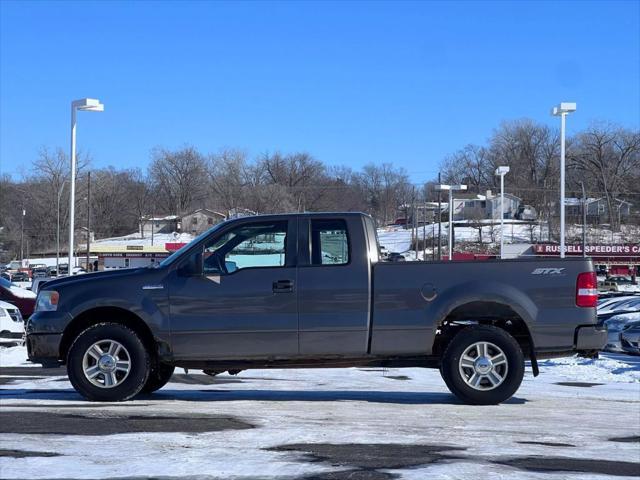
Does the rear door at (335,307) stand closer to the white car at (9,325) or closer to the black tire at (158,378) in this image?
the black tire at (158,378)

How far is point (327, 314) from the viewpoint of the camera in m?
8.67

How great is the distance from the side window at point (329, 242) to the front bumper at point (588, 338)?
8.14ft

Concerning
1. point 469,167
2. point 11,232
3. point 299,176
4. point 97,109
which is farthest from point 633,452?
point 469,167

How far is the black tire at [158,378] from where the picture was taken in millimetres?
9476

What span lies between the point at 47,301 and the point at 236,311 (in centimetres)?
204

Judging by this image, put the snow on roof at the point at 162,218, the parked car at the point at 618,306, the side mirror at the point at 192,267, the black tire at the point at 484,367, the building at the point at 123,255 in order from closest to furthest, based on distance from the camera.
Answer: the black tire at the point at 484,367
the side mirror at the point at 192,267
the parked car at the point at 618,306
the building at the point at 123,255
the snow on roof at the point at 162,218

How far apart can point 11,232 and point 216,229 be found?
296ft

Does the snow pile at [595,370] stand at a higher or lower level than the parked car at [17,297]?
lower

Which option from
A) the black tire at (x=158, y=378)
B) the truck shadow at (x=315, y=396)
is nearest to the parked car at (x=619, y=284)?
the truck shadow at (x=315, y=396)

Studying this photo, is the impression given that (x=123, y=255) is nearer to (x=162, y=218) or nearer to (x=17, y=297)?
(x=162, y=218)

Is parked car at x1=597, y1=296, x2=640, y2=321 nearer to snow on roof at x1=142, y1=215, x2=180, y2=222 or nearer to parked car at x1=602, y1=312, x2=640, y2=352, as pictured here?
parked car at x1=602, y1=312, x2=640, y2=352

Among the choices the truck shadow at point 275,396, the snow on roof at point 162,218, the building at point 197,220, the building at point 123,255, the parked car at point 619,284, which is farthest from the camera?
the snow on roof at point 162,218

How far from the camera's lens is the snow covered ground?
5824mm

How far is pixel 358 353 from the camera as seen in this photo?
343 inches
